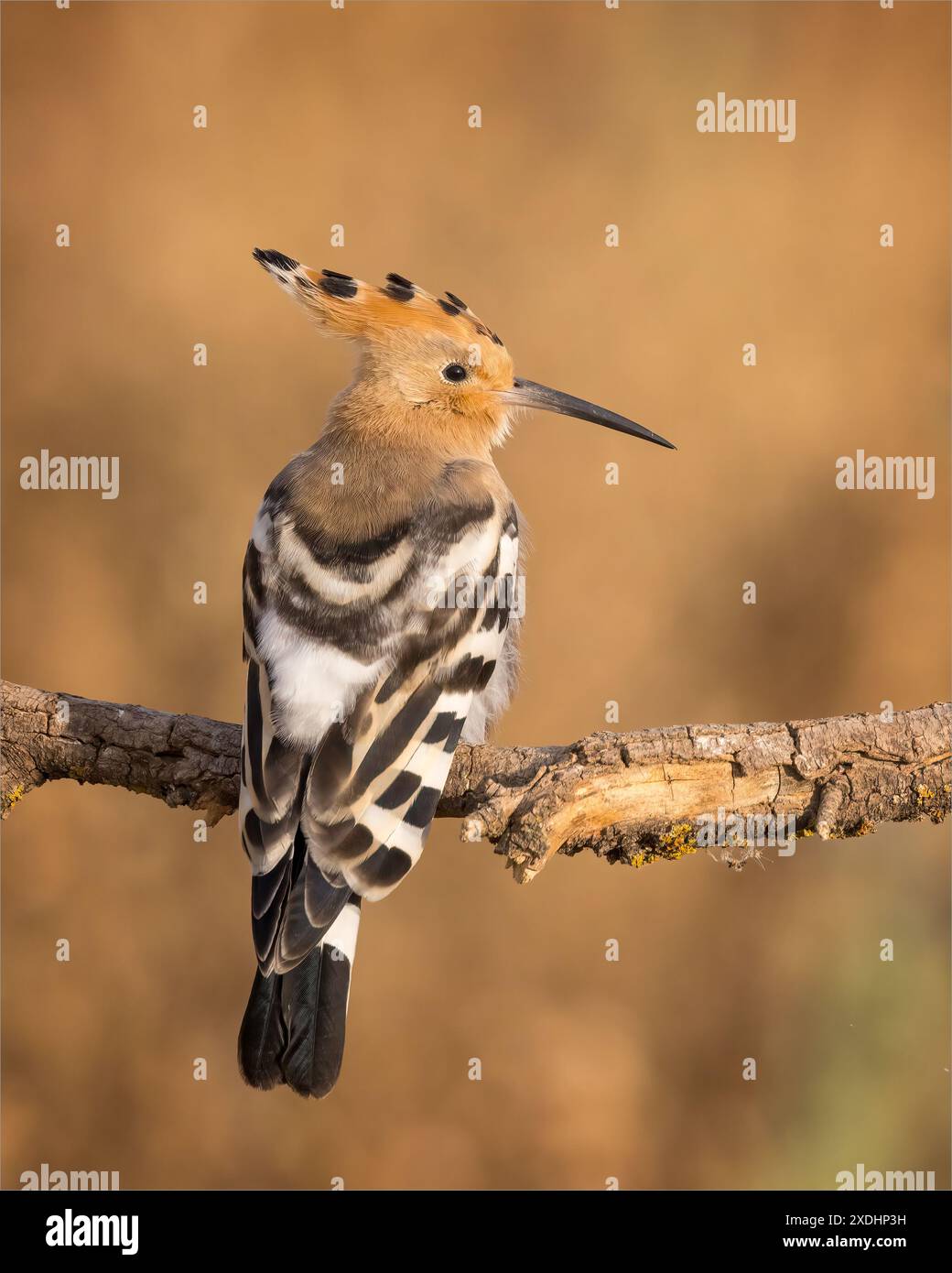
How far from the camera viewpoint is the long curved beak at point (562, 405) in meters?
2.21

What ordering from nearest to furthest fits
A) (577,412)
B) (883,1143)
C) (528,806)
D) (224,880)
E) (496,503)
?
(528,806), (496,503), (577,412), (883,1143), (224,880)

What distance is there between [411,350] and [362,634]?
0.59 m

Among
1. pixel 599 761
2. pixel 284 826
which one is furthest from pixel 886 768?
pixel 284 826

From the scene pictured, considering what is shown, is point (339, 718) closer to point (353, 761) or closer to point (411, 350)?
point (353, 761)

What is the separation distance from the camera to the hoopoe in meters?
1.56

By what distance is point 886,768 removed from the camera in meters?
1.66

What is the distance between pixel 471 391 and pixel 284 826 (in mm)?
835

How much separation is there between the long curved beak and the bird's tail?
3.24 ft

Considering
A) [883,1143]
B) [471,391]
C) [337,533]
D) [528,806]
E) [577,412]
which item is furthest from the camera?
[883,1143]

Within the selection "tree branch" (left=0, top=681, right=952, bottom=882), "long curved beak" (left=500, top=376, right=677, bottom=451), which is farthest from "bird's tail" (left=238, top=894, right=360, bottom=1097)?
"long curved beak" (left=500, top=376, right=677, bottom=451)

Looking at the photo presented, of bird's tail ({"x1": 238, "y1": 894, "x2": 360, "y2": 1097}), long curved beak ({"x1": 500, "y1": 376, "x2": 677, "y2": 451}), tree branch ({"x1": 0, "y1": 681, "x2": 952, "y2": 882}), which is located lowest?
bird's tail ({"x1": 238, "y1": 894, "x2": 360, "y2": 1097})

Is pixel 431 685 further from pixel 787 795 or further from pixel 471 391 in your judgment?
pixel 471 391

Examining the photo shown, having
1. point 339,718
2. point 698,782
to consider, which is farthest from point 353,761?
point 698,782

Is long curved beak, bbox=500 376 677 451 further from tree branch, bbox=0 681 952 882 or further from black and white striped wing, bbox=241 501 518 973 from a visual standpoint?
tree branch, bbox=0 681 952 882
